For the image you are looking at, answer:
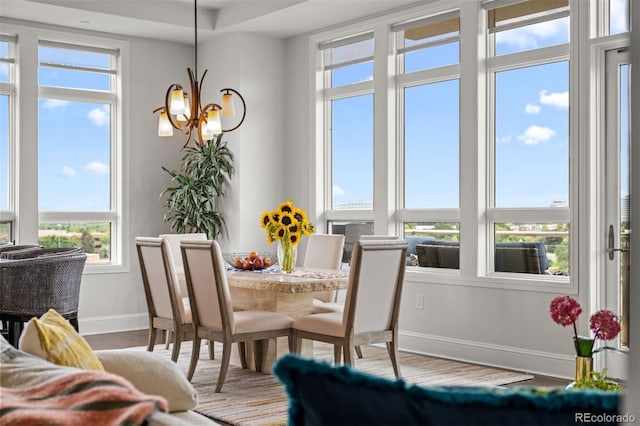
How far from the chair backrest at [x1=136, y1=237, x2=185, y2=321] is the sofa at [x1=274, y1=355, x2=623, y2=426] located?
154 inches

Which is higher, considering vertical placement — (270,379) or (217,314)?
(217,314)

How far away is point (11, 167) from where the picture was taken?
258 inches

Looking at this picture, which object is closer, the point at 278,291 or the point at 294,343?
the point at 278,291

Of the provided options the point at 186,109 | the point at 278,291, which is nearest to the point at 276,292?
the point at 278,291

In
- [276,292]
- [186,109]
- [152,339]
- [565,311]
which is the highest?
[186,109]

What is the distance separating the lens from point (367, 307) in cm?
441

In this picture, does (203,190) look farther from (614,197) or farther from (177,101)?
(614,197)

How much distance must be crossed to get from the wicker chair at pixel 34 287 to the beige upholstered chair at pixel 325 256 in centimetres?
181

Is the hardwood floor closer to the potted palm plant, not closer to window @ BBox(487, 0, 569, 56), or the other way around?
the potted palm plant

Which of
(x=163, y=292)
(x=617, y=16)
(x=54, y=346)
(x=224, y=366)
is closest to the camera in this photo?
(x=54, y=346)

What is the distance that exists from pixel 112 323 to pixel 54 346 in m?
5.42

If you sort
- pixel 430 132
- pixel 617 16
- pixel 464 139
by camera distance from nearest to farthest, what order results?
pixel 617 16 < pixel 464 139 < pixel 430 132

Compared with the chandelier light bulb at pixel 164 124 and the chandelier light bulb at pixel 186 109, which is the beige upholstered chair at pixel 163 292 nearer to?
the chandelier light bulb at pixel 164 124

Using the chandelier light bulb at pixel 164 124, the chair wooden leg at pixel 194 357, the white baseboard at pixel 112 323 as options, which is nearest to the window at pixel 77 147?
the white baseboard at pixel 112 323
